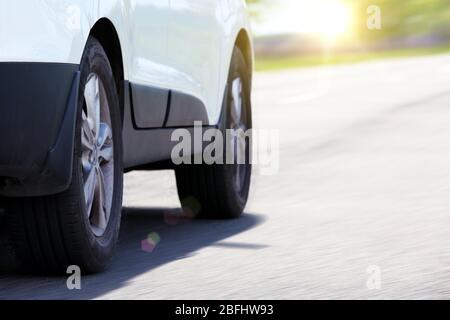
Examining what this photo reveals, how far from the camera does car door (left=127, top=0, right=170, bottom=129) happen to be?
6.61 meters

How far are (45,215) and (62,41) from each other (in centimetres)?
70

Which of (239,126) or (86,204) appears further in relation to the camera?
(239,126)

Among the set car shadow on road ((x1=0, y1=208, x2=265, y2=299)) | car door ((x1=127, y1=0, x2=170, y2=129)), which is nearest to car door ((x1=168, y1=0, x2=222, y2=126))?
car door ((x1=127, y1=0, x2=170, y2=129))

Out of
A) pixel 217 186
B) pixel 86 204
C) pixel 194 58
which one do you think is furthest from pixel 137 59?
pixel 217 186

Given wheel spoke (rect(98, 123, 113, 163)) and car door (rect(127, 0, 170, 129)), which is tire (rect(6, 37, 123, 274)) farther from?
car door (rect(127, 0, 170, 129))

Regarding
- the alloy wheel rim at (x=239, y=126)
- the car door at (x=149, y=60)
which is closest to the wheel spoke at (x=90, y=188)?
the car door at (x=149, y=60)

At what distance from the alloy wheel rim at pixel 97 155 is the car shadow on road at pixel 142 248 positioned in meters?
0.27

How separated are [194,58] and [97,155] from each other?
156cm

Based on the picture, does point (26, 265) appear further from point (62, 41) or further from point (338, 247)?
point (338, 247)

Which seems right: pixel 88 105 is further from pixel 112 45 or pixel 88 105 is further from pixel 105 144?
pixel 112 45

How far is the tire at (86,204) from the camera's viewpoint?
5875 millimetres

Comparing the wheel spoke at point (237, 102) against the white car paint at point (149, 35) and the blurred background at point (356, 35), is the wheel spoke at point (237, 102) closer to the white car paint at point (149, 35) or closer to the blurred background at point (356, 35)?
the white car paint at point (149, 35)

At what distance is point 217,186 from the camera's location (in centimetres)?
840

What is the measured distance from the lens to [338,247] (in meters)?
7.27
